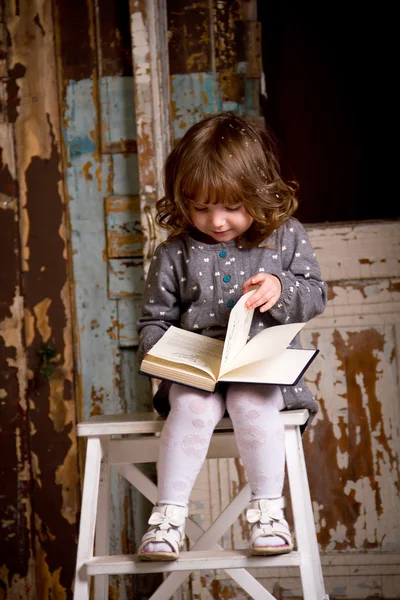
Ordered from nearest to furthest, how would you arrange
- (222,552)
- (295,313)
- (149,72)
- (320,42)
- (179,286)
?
(222,552) → (295,313) → (179,286) → (149,72) → (320,42)

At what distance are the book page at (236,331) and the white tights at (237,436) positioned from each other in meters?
0.09

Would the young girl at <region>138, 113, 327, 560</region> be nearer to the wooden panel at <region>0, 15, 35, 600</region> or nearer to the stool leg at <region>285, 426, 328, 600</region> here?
the stool leg at <region>285, 426, 328, 600</region>

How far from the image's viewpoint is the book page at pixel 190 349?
4.12ft

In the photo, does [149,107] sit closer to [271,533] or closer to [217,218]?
[217,218]

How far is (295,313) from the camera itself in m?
1.37

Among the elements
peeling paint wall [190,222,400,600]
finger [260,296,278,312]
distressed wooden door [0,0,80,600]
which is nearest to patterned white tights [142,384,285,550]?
finger [260,296,278,312]

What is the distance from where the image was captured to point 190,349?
131 centimetres

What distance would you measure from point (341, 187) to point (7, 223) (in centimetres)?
100

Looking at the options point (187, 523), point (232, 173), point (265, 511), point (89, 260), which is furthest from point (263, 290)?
point (89, 260)

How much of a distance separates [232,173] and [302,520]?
0.64 meters

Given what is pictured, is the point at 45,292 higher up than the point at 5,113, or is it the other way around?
the point at 5,113

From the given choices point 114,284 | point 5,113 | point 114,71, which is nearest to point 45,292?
point 114,284

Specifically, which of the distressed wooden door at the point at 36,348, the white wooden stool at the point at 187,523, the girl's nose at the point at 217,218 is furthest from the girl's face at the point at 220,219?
the distressed wooden door at the point at 36,348

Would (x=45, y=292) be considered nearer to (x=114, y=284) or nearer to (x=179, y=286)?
(x=114, y=284)
